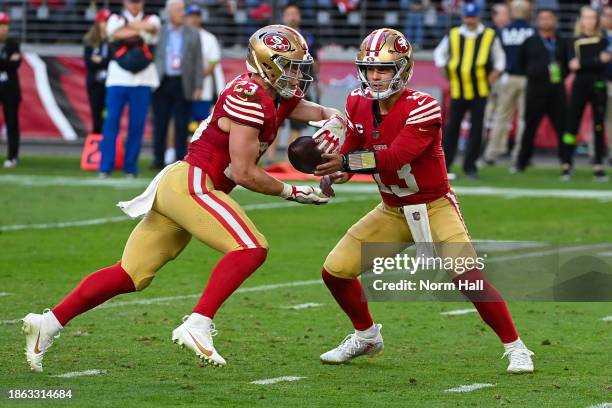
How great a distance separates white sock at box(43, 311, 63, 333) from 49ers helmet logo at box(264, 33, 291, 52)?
1.63 metres

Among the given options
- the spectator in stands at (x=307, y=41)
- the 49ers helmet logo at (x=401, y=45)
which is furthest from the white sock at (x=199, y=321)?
the spectator in stands at (x=307, y=41)

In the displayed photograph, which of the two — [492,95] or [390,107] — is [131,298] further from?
[492,95]

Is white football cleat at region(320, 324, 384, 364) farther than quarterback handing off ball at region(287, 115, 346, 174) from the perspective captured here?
Yes

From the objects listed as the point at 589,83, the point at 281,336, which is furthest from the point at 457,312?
the point at 589,83

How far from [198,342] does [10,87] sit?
479 inches

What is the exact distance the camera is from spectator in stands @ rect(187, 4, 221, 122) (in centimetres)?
1661

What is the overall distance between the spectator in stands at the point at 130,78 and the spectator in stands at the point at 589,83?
5.18 metres

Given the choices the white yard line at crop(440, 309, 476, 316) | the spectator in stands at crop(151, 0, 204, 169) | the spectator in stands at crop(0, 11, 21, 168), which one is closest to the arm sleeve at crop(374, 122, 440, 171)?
the white yard line at crop(440, 309, 476, 316)

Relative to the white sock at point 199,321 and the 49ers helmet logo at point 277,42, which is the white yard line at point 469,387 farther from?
the 49ers helmet logo at point 277,42

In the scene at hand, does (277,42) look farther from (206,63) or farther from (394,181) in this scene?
(206,63)

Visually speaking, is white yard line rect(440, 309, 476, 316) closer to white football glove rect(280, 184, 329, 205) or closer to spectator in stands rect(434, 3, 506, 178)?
white football glove rect(280, 184, 329, 205)

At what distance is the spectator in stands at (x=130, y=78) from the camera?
1528 centimetres

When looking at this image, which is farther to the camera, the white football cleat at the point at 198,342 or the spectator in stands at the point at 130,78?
the spectator in stands at the point at 130,78

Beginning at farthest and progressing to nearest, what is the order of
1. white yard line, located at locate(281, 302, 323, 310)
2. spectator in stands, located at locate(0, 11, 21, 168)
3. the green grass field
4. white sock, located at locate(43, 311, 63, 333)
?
spectator in stands, located at locate(0, 11, 21, 168)
white yard line, located at locate(281, 302, 323, 310)
white sock, located at locate(43, 311, 63, 333)
the green grass field
